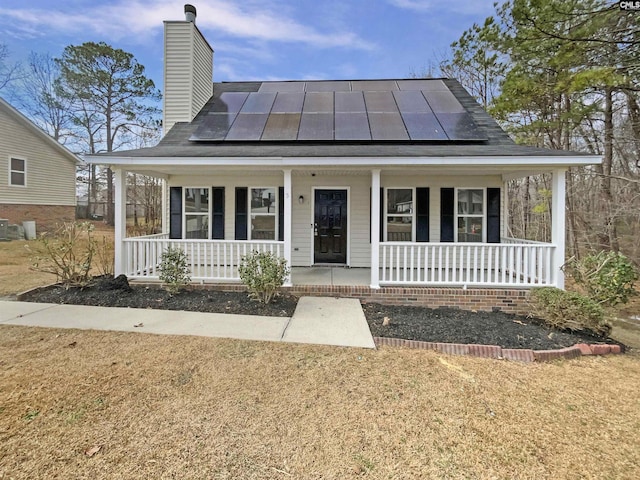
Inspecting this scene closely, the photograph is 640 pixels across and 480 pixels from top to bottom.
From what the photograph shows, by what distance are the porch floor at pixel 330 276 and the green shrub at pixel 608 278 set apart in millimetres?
3652

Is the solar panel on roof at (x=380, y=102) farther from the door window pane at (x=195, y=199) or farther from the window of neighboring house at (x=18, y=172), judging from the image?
the window of neighboring house at (x=18, y=172)

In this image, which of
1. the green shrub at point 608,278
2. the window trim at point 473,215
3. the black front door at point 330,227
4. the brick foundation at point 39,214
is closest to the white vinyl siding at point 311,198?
the black front door at point 330,227

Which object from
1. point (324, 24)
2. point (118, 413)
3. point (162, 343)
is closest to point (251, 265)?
point (162, 343)

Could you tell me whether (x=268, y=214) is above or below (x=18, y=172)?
below

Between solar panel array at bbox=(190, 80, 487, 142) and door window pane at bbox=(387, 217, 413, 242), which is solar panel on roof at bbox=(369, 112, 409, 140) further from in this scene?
door window pane at bbox=(387, 217, 413, 242)

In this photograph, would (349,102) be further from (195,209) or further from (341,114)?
(195,209)

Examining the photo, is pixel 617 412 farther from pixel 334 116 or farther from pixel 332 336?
pixel 334 116

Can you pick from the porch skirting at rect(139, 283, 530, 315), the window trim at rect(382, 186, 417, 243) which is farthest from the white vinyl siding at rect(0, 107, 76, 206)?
the porch skirting at rect(139, 283, 530, 315)

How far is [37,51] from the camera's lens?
2105cm

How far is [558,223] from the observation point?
6.12 meters

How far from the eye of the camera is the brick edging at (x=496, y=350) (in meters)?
4.18

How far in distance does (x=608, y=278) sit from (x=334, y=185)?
18.0ft

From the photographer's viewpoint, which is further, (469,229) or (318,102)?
(318,102)
